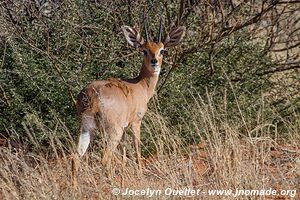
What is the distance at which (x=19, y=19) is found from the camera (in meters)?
8.37

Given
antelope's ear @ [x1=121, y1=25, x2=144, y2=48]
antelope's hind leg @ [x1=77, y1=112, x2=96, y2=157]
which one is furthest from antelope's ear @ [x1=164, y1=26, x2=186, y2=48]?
antelope's hind leg @ [x1=77, y1=112, x2=96, y2=157]

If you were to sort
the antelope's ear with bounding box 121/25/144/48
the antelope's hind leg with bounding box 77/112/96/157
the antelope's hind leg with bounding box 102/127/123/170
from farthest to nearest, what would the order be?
the antelope's ear with bounding box 121/25/144/48 → the antelope's hind leg with bounding box 77/112/96/157 → the antelope's hind leg with bounding box 102/127/123/170

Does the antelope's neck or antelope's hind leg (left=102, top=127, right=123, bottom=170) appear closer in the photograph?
antelope's hind leg (left=102, top=127, right=123, bottom=170)

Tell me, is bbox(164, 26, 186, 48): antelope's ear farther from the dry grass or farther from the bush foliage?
the dry grass

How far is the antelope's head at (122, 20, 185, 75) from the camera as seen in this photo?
765 centimetres

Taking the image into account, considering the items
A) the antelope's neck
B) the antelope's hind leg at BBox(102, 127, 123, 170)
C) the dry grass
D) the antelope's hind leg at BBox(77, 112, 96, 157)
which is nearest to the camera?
the dry grass

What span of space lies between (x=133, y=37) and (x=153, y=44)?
0.76 feet

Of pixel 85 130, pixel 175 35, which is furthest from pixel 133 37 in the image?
pixel 85 130

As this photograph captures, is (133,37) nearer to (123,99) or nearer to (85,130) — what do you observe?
(123,99)

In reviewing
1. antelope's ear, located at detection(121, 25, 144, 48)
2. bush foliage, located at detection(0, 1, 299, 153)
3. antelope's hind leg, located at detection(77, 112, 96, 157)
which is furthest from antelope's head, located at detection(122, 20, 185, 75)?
antelope's hind leg, located at detection(77, 112, 96, 157)

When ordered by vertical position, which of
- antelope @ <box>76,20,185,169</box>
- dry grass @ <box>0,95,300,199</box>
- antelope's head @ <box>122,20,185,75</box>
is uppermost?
antelope's head @ <box>122,20,185,75</box>

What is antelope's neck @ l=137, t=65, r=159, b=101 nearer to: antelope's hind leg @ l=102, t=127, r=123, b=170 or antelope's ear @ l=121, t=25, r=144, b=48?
antelope's ear @ l=121, t=25, r=144, b=48

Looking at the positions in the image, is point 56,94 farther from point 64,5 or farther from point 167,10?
point 167,10

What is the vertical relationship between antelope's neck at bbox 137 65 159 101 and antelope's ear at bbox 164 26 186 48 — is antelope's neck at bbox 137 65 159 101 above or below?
below
